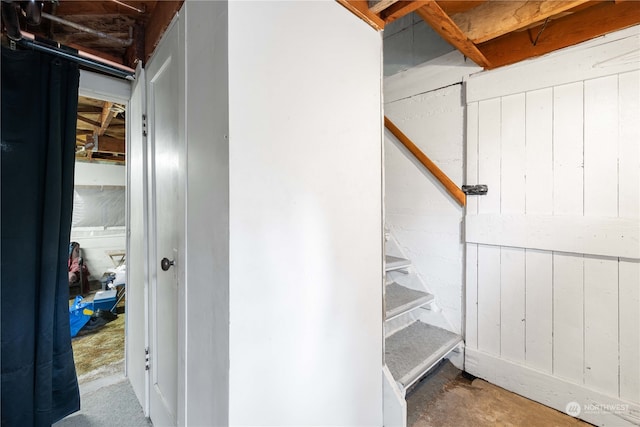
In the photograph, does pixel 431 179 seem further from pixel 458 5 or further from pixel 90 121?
pixel 90 121

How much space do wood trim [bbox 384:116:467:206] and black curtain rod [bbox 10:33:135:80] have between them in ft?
5.77

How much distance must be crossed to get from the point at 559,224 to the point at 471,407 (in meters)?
1.12

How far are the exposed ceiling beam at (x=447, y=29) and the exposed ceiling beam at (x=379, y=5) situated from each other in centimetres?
19

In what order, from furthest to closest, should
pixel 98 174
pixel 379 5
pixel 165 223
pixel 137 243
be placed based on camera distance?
pixel 98 174 < pixel 137 243 < pixel 165 223 < pixel 379 5

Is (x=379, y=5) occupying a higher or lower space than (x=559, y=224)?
higher

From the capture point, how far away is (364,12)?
3.74 ft

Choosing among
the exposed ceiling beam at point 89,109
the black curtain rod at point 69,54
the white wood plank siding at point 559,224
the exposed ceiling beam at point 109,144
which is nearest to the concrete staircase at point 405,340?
the white wood plank siding at point 559,224

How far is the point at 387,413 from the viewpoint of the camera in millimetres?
1217

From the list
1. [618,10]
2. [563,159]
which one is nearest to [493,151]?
[563,159]

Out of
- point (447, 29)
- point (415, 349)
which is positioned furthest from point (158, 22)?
point (415, 349)

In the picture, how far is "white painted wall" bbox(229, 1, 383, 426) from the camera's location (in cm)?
78

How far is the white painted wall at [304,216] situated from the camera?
778 mm

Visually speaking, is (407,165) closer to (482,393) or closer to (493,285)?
(493,285)

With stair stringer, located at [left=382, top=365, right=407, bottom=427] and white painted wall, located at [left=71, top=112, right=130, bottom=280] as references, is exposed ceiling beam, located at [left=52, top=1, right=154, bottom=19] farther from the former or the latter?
white painted wall, located at [left=71, top=112, right=130, bottom=280]
